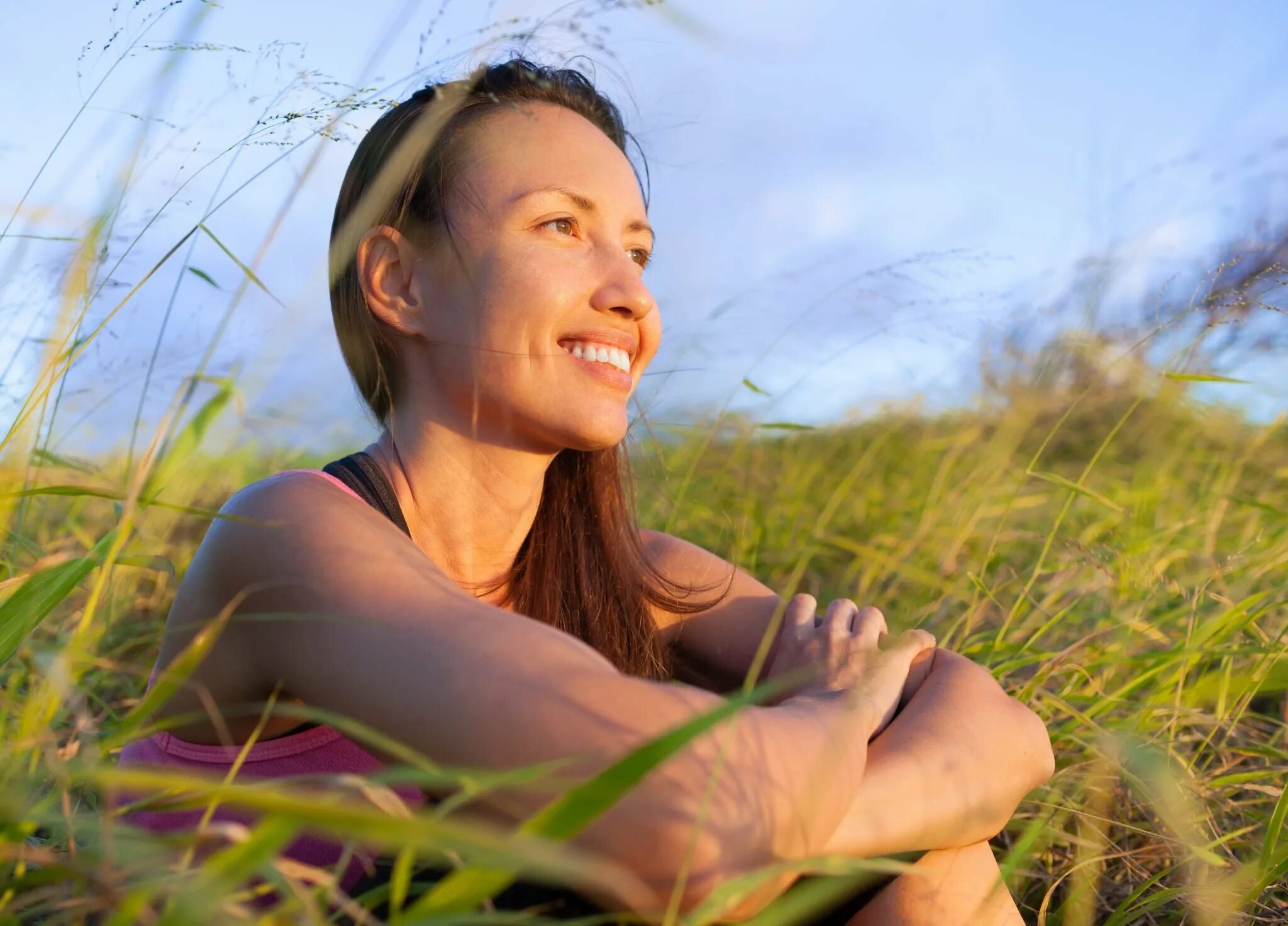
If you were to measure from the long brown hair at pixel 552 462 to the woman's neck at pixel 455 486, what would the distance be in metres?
0.09

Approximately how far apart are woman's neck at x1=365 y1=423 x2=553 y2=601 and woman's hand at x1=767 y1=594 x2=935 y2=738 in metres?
0.58

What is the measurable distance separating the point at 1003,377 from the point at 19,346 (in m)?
3.39

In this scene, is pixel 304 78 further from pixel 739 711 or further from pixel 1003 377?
pixel 1003 377

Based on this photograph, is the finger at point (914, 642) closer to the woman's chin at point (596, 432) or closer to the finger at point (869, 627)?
the finger at point (869, 627)

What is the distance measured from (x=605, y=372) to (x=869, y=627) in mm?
652

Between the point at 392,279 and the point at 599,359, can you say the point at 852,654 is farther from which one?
the point at 392,279

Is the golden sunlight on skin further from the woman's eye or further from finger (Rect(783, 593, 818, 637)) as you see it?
finger (Rect(783, 593, 818, 637))

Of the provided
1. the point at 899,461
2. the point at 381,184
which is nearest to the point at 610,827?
the point at 381,184

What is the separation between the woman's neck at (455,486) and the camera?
6.28ft

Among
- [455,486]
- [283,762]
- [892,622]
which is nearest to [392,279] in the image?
[455,486]

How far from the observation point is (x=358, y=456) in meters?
1.78

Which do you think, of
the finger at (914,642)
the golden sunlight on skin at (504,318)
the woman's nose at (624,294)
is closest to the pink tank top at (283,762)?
the golden sunlight on skin at (504,318)

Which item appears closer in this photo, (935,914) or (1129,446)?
(935,914)

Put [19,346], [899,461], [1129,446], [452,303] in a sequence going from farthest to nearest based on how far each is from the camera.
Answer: [1129,446] → [899,461] → [452,303] → [19,346]
